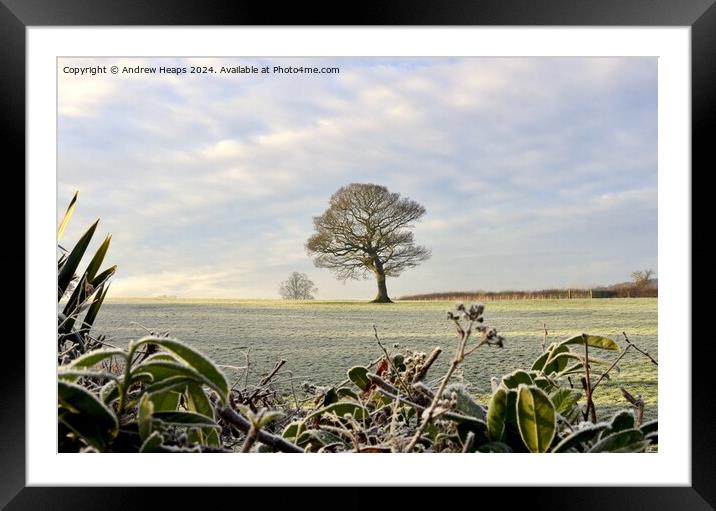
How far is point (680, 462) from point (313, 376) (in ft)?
2.11

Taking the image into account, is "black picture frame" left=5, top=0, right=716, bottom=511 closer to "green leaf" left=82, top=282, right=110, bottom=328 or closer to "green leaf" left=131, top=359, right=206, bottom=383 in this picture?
"green leaf" left=82, top=282, right=110, bottom=328

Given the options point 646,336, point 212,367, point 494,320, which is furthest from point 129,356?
point 646,336

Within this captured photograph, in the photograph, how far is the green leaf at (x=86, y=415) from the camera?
0.52 metres

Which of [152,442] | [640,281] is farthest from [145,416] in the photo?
[640,281]

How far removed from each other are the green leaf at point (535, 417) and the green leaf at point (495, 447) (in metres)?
0.03

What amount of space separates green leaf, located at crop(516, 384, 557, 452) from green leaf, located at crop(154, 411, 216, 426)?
15.1 inches

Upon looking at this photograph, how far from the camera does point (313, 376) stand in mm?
930

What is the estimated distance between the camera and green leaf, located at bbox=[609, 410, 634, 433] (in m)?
0.63

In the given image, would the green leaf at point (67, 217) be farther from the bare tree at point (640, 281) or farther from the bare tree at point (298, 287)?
the bare tree at point (640, 281)

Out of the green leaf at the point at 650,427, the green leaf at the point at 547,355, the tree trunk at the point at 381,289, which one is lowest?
the green leaf at the point at 650,427

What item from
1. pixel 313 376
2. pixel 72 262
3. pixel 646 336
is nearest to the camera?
pixel 72 262

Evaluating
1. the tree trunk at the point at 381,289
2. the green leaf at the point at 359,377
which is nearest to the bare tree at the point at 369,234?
the tree trunk at the point at 381,289

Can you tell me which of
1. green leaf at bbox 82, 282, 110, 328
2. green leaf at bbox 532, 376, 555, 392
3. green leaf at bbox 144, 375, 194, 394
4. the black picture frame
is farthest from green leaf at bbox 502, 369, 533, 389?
green leaf at bbox 82, 282, 110, 328
